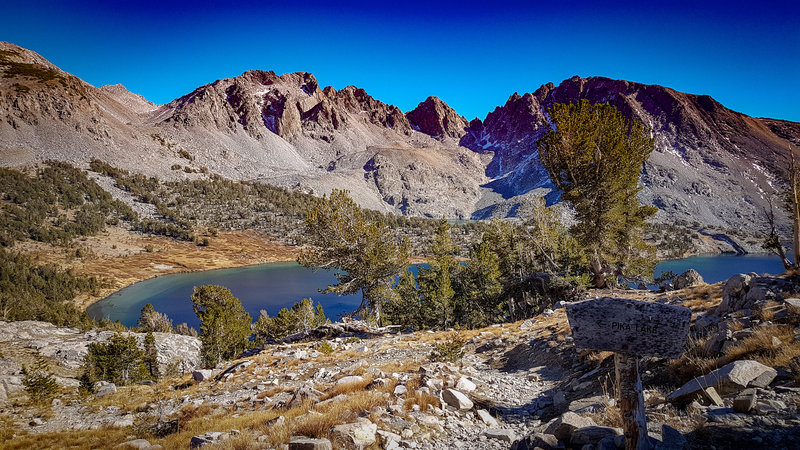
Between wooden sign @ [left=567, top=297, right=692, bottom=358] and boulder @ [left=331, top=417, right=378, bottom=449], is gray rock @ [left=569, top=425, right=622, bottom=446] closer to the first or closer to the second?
wooden sign @ [left=567, top=297, right=692, bottom=358]

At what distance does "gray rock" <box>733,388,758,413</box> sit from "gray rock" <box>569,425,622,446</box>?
1547mm

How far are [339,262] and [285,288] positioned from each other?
2643 inches

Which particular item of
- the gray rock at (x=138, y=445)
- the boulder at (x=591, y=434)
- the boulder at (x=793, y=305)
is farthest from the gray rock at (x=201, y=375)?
the boulder at (x=793, y=305)

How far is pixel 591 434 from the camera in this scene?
15.2ft

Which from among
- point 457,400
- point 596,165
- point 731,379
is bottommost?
point 457,400

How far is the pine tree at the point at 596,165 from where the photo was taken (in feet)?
66.8

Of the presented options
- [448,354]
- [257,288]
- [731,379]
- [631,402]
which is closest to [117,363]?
[448,354]

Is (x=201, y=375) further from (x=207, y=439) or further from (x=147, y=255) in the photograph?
(x=147, y=255)

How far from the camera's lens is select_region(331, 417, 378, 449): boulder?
17.6 feet

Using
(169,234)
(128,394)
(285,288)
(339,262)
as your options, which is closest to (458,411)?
(128,394)

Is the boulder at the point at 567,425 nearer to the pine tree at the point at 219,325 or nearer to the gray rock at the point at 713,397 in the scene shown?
the gray rock at the point at 713,397

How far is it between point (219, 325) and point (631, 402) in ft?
122

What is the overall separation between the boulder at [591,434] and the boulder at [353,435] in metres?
3.04

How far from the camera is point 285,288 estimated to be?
8669cm
